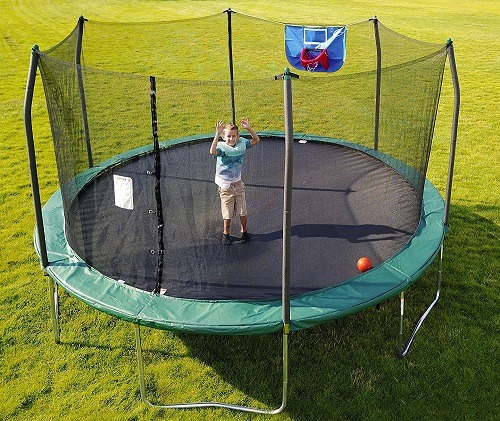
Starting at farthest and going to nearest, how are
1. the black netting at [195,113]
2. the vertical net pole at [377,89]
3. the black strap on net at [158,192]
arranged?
1. the vertical net pole at [377,89]
2. the black netting at [195,113]
3. the black strap on net at [158,192]

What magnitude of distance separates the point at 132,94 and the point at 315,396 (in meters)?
2.19

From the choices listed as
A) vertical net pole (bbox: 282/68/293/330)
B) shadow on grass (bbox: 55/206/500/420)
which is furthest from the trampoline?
shadow on grass (bbox: 55/206/500/420)

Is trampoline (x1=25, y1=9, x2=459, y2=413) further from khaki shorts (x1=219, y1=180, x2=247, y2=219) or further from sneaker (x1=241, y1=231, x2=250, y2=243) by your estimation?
khaki shorts (x1=219, y1=180, x2=247, y2=219)

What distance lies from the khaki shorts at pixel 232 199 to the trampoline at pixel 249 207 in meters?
0.15

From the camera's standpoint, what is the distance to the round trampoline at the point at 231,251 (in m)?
2.96

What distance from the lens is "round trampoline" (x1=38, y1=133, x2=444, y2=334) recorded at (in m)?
2.96

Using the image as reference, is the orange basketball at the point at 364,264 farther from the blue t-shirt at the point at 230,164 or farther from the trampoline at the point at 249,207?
the blue t-shirt at the point at 230,164

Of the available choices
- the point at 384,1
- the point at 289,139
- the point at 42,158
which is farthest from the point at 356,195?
the point at 384,1

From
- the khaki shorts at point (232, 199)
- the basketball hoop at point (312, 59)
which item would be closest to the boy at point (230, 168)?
the khaki shorts at point (232, 199)

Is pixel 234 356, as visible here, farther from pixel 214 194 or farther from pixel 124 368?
pixel 214 194

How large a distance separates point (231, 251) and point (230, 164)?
579 millimetres

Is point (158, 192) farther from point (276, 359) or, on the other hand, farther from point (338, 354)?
point (338, 354)

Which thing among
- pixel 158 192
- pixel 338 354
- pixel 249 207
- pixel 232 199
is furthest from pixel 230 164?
pixel 338 354

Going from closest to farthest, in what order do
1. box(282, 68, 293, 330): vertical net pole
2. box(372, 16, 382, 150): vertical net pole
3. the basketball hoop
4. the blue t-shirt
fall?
box(282, 68, 293, 330): vertical net pole < the blue t-shirt < box(372, 16, 382, 150): vertical net pole < the basketball hoop
